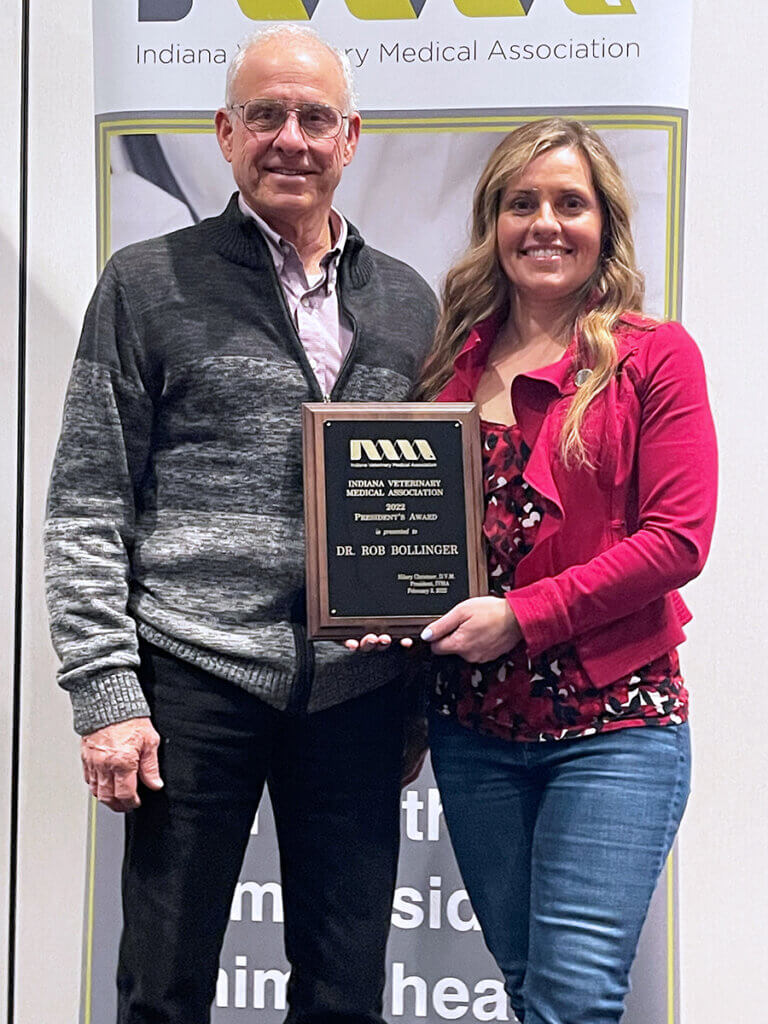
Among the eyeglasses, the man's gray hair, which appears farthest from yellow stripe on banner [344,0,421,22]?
the eyeglasses

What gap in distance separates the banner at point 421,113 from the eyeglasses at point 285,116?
29cm

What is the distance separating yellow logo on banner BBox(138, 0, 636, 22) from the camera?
7.04 ft

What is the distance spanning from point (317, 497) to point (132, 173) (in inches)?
30.9

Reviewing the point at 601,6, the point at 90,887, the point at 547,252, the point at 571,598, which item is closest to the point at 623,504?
the point at 571,598

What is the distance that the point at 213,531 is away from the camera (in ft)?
6.13

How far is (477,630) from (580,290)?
0.56 m

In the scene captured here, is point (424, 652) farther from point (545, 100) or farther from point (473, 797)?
point (545, 100)

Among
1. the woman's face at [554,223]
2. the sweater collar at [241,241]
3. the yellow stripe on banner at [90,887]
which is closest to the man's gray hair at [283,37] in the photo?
the sweater collar at [241,241]

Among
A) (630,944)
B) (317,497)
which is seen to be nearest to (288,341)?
(317,497)

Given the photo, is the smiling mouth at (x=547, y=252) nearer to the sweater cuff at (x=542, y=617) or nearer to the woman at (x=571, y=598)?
the woman at (x=571, y=598)

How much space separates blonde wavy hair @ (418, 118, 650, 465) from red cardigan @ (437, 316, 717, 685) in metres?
0.02

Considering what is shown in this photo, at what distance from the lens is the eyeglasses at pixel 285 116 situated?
1.86m

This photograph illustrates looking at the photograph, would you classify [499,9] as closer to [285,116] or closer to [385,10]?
[385,10]

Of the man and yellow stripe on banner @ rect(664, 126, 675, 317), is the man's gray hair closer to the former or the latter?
the man
